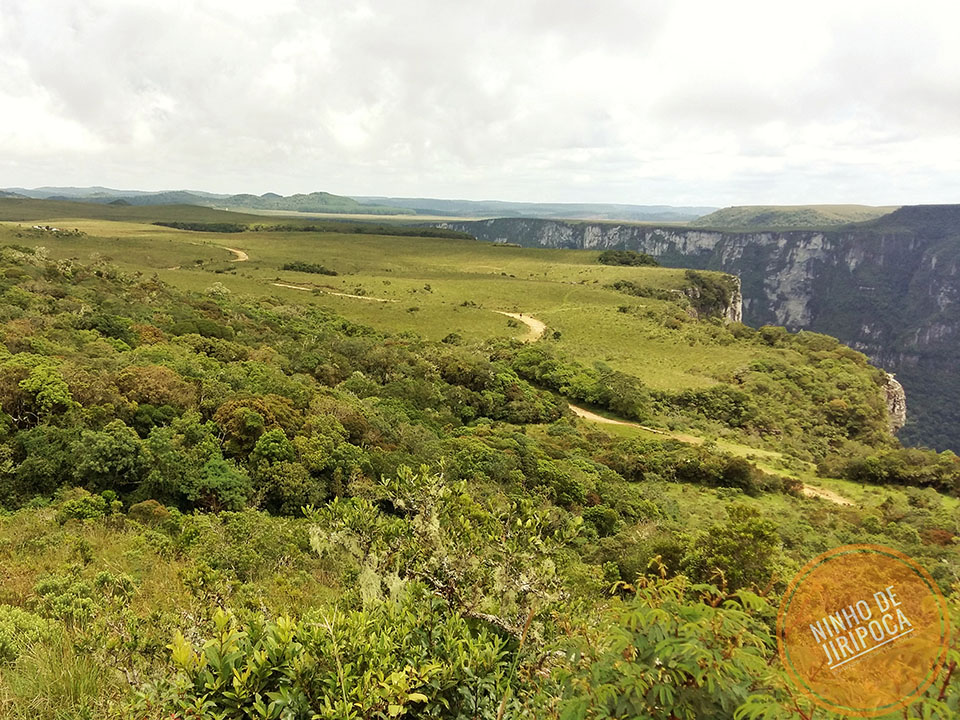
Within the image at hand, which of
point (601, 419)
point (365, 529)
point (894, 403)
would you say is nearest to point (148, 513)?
point (365, 529)

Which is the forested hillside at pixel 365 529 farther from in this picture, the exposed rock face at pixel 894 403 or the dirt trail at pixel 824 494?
the exposed rock face at pixel 894 403

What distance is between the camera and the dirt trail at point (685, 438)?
29.5 meters

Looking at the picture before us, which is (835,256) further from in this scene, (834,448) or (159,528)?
(159,528)

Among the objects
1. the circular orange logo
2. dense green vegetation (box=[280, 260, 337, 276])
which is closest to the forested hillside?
the circular orange logo

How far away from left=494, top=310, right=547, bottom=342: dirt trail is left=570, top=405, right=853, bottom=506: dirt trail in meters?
17.6

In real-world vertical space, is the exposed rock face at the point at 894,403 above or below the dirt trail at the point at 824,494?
below

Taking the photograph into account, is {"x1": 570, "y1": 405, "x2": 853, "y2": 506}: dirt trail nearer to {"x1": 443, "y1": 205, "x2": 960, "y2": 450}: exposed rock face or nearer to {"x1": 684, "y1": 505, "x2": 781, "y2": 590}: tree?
{"x1": 684, "y1": 505, "x2": 781, "y2": 590}: tree

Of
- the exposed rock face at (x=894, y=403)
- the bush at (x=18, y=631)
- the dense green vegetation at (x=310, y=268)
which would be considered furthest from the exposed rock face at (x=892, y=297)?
the bush at (x=18, y=631)

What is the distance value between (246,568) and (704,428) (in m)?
38.2

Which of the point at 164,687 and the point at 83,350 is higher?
the point at 164,687

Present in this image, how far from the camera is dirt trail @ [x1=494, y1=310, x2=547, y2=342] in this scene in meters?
59.0

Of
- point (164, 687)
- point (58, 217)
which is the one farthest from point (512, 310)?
point (58, 217)

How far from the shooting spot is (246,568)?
8.94m

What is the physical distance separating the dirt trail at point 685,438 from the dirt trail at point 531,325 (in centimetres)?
1757
